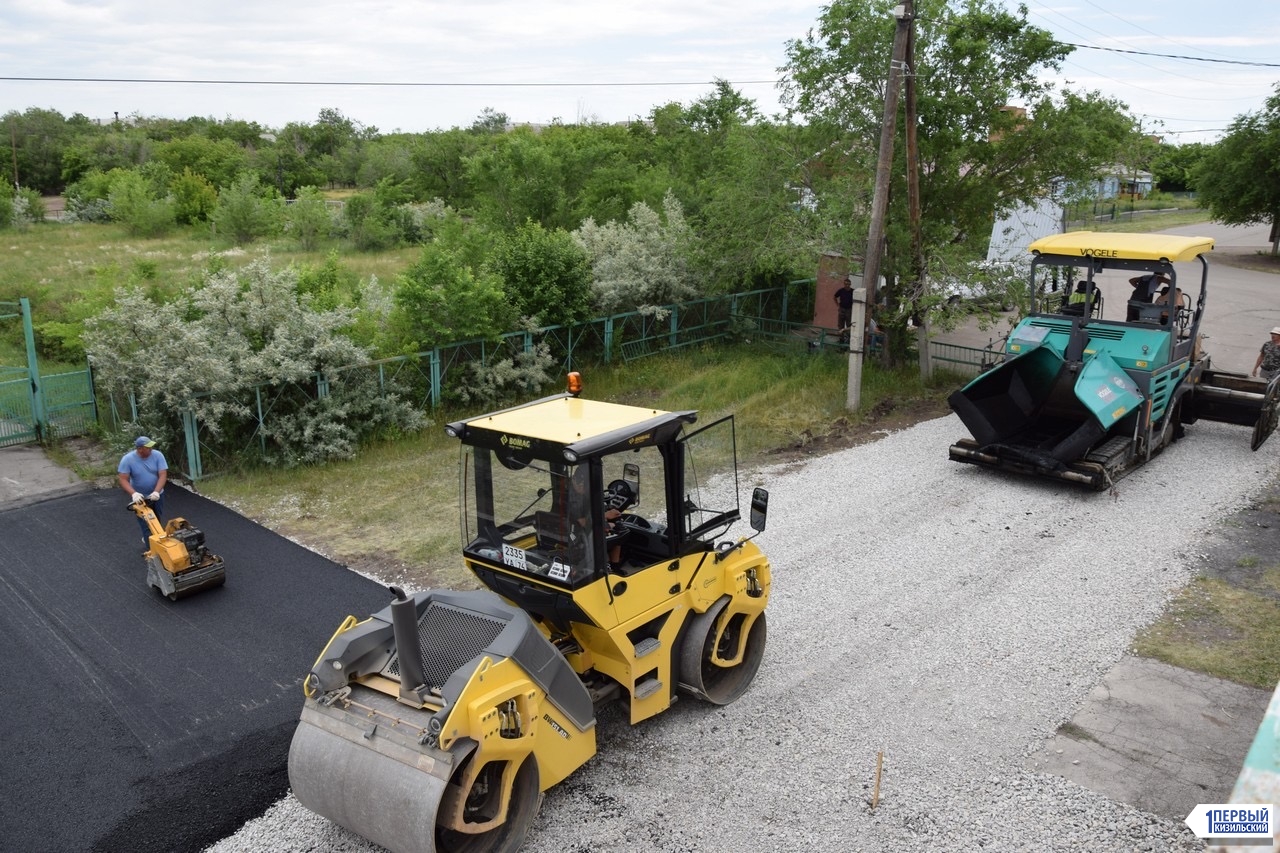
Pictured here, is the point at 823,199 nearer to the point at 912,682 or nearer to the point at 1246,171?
the point at 912,682

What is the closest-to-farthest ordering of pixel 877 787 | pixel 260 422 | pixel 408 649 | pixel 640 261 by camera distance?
pixel 408 649 → pixel 877 787 → pixel 260 422 → pixel 640 261

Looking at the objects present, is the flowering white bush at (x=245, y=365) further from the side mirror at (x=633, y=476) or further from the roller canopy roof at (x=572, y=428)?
the side mirror at (x=633, y=476)

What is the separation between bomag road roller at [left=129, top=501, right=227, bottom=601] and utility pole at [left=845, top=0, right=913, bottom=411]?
1027 cm

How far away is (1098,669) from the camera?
26.3ft

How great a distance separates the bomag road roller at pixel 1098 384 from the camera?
474 inches

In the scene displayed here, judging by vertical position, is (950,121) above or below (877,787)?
above

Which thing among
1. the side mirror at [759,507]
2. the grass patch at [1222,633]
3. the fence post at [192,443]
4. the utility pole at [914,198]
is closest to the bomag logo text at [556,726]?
the side mirror at [759,507]

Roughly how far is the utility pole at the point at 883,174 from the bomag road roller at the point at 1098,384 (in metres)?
2.86

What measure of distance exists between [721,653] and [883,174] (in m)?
10.2

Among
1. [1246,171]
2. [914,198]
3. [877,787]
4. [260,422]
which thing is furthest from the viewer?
[1246,171]

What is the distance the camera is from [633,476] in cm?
691

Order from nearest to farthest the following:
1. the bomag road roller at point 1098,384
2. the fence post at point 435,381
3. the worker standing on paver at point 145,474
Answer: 1. the worker standing on paver at point 145,474
2. the bomag road roller at point 1098,384
3. the fence post at point 435,381

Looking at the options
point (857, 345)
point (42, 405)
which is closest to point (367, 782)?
point (857, 345)

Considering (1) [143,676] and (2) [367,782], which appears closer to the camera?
(2) [367,782]
